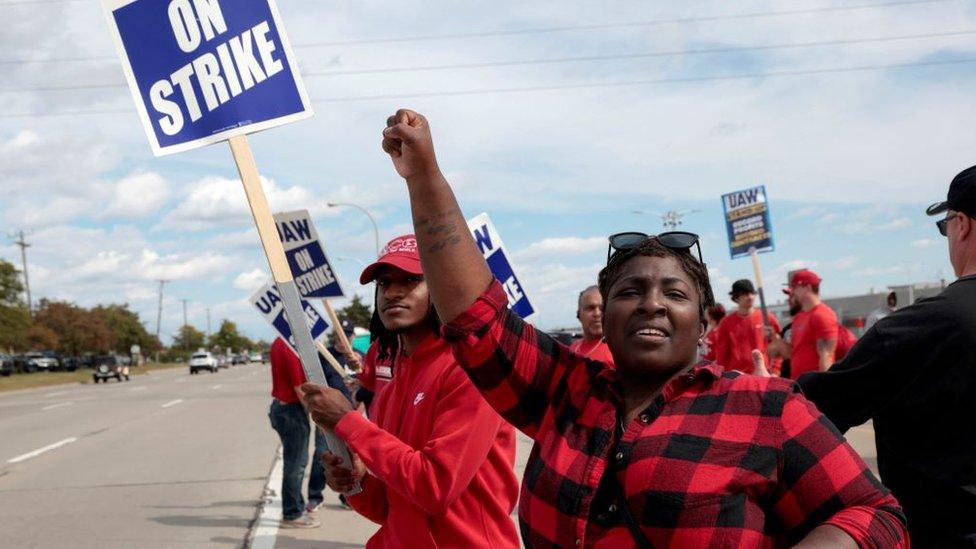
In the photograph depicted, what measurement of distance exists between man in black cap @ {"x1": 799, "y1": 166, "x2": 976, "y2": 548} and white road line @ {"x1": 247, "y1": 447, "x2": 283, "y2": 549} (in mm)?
5753

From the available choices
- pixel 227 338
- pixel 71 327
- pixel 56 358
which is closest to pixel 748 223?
pixel 56 358

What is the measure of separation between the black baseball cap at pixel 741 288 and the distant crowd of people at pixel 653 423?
7473mm

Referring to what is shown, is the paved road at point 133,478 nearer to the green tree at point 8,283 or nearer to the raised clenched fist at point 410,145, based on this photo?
the raised clenched fist at point 410,145

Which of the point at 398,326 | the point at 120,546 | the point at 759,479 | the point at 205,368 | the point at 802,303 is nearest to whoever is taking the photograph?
the point at 759,479

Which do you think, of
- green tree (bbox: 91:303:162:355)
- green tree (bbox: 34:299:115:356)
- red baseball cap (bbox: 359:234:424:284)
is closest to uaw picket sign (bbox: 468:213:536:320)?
red baseball cap (bbox: 359:234:424:284)

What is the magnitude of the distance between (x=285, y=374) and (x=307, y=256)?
1442 millimetres

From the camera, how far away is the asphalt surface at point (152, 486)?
804 centimetres

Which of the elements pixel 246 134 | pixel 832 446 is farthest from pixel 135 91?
pixel 832 446

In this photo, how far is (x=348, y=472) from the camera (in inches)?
112

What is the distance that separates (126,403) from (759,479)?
27160 millimetres

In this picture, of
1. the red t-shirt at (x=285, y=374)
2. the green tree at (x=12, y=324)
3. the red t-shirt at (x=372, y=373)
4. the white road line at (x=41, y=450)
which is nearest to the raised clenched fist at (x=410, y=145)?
the red t-shirt at (x=372, y=373)

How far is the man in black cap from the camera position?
253 centimetres

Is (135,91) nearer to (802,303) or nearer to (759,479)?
(759,479)

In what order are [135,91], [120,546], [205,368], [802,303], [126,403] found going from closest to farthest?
[135,91]
[120,546]
[802,303]
[126,403]
[205,368]
